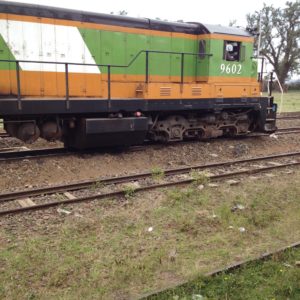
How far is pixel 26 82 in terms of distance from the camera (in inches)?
355

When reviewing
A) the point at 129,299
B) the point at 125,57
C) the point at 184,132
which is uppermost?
the point at 125,57

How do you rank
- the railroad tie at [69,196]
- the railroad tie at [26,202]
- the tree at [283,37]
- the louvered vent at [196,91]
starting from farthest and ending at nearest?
the tree at [283,37] → the louvered vent at [196,91] → the railroad tie at [69,196] → the railroad tie at [26,202]

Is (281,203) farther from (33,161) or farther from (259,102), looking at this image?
(259,102)

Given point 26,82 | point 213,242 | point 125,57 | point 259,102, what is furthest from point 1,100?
point 259,102

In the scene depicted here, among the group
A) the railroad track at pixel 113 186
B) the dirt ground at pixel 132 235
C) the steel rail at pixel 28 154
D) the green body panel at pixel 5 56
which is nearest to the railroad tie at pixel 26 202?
the railroad track at pixel 113 186

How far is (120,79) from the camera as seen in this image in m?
10.5

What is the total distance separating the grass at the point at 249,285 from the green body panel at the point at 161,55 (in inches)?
282

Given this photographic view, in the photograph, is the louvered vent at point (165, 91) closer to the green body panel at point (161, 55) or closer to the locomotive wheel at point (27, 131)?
the green body panel at point (161, 55)

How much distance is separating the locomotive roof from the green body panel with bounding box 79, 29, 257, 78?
27cm

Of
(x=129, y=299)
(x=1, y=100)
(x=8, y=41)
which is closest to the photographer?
(x=129, y=299)

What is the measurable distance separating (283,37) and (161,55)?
60.1m

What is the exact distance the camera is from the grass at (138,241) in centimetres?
405

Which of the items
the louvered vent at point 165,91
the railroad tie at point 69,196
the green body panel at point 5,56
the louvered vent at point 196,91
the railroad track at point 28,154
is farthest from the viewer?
the louvered vent at point 196,91

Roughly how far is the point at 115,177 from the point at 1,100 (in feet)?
9.52
